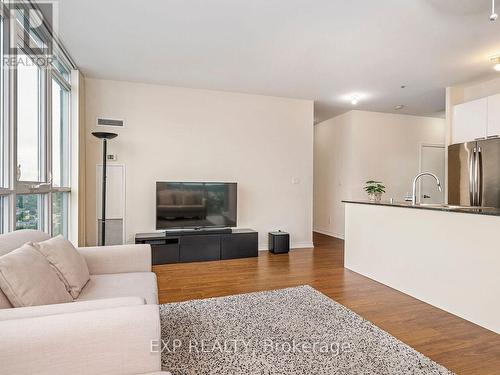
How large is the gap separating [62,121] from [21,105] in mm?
1426

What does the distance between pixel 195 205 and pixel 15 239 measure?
2903mm

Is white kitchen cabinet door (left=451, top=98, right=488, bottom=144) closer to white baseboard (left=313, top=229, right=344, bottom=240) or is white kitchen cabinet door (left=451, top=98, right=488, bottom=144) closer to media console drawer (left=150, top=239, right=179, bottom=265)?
white baseboard (left=313, top=229, right=344, bottom=240)

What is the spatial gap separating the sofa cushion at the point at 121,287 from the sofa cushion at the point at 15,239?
1.53ft

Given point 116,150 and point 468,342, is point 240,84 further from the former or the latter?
point 468,342

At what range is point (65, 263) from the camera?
180 centimetres

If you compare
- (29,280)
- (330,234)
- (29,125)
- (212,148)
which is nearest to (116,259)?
(29,280)

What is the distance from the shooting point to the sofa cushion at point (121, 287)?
1.82m

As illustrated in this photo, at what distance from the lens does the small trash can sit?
492 centimetres

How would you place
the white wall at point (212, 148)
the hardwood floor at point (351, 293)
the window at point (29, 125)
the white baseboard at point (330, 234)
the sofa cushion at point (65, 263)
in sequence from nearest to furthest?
the sofa cushion at point (65, 263) < the hardwood floor at point (351, 293) < the window at point (29, 125) < the white wall at point (212, 148) < the white baseboard at point (330, 234)

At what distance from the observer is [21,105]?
2.52 meters

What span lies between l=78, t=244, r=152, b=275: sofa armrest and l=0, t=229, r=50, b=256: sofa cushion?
386mm

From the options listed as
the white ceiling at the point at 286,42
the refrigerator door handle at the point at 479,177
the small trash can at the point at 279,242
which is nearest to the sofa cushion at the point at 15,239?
the white ceiling at the point at 286,42

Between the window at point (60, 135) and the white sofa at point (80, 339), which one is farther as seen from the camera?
the window at point (60, 135)

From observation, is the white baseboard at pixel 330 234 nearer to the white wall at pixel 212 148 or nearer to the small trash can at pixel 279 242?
the white wall at pixel 212 148
